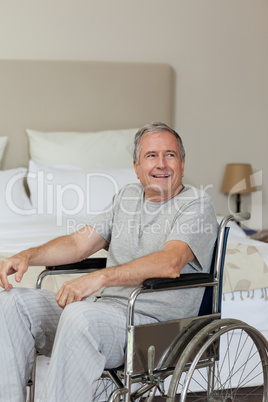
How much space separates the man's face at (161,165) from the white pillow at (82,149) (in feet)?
6.28

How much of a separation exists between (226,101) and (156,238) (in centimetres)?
286

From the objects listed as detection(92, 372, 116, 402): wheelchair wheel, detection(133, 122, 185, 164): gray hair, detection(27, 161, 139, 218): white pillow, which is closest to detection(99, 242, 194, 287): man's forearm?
detection(133, 122, 185, 164): gray hair

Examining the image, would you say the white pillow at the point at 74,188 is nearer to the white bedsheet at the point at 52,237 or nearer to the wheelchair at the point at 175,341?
the white bedsheet at the point at 52,237

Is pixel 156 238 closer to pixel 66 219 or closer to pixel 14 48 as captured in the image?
pixel 66 219

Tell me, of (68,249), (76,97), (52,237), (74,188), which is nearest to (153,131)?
(68,249)

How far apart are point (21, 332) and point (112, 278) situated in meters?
0.33

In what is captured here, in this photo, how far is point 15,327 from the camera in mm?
1748

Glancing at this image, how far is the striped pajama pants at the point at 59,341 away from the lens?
156 centimetres

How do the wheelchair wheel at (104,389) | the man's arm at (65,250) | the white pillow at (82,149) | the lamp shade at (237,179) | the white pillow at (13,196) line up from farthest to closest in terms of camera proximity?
the lamp shade at (237,179)
the white pillow at (82,149)
the white pillow at (13,196)
the wheelchair wheel at (104,389)
the man's arm at (65,250)

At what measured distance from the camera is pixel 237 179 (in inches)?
175

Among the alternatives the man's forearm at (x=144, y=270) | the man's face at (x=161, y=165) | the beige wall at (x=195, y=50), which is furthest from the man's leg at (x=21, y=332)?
the beige wall at (x=195, y=50)

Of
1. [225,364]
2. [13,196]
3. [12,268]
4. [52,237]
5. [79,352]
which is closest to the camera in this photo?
[79,352]

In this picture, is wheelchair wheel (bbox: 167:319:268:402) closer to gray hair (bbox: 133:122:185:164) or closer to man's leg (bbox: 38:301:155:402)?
man's leg (bbox: 38:301:155:402)

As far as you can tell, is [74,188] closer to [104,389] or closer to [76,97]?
[76,97]
